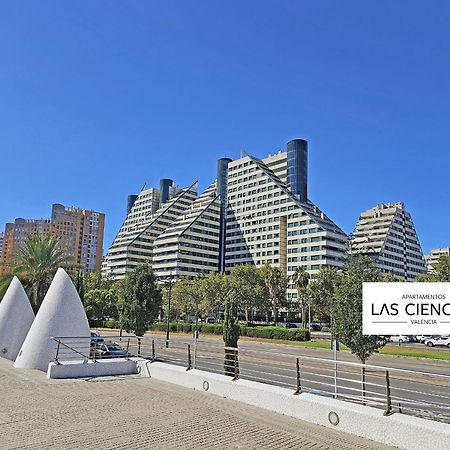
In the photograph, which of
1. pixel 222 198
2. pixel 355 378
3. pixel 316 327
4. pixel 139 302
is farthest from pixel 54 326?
pixel 222 198

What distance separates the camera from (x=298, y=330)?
5106 centimetres

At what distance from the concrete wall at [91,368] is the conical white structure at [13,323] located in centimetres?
745

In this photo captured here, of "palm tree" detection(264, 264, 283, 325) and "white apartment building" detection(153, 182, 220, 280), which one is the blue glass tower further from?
"palm tree" detection(264, 264, 283, 325)

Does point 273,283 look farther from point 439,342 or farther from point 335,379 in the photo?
point 335,379

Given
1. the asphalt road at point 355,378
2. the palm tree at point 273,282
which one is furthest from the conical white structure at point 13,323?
the palm tree at point 273,282

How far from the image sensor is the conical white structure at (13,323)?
21.0 metres

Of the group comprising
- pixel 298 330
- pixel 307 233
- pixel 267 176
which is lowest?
pixel 298 330

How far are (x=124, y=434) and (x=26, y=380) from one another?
7.07 meters

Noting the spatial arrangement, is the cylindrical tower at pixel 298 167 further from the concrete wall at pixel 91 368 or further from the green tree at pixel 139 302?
the concrete wall at pixel 91 368

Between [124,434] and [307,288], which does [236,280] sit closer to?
[307,288]

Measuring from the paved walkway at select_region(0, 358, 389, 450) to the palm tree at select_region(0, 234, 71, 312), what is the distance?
64.9 ft

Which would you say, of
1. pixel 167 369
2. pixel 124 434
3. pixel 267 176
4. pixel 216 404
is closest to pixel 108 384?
pixel 167 369

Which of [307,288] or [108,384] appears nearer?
[108,384]

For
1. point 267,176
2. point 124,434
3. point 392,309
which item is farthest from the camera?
point 267,176
